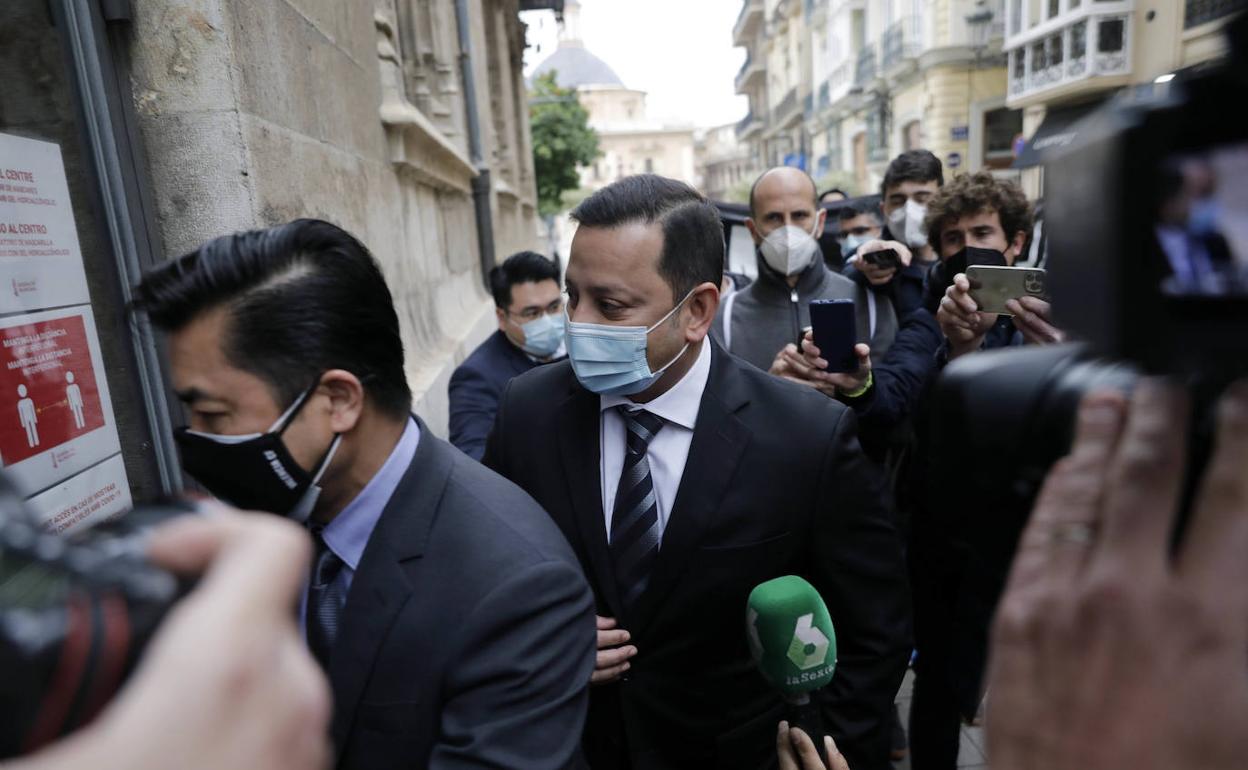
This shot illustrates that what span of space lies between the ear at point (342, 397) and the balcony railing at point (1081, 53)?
1829cm

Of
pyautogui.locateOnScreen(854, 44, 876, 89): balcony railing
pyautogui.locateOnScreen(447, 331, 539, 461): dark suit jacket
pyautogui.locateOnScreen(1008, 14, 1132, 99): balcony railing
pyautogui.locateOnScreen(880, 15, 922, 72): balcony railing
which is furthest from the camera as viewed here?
pyautogui.locateOnScreen(854, 44, 876, 89): balcony railing

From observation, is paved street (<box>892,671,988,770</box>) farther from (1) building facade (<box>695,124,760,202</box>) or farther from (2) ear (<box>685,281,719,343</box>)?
(1) building facade (<box>695,124,760,202</box>)

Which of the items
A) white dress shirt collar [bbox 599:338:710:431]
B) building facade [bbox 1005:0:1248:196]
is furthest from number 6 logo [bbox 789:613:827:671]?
building facade [bbox 1005:0:1248:196]

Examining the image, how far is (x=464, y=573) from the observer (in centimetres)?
138

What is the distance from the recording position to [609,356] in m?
2.07

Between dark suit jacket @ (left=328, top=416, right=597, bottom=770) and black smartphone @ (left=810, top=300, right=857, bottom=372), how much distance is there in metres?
1.35

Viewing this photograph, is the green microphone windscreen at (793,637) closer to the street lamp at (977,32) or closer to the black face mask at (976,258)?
the black face mask at (976,258)

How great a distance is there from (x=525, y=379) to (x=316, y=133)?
1558 mm

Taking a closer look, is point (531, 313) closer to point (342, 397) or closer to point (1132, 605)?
point (342, 397)

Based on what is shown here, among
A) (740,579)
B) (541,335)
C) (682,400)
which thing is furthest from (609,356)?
(541,335)

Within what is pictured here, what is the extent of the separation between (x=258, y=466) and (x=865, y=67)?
29.8 metres

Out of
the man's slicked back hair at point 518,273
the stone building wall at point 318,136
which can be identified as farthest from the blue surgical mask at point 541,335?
the stone building wall at point 318,136

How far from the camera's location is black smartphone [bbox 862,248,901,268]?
10.9 ft

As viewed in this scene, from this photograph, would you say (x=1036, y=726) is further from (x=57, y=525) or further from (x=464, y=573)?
(x=57, y=525)
